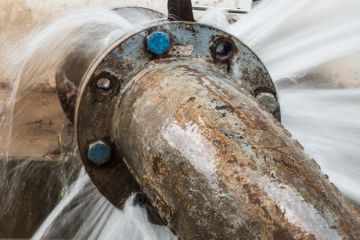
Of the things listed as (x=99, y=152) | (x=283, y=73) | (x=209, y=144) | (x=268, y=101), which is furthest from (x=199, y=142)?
(x=283, y=73)

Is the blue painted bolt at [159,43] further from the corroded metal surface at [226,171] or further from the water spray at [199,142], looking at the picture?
the corroded metal surface at [226,171]

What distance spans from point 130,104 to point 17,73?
1764mm

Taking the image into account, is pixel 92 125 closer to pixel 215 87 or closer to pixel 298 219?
pixel 215 87

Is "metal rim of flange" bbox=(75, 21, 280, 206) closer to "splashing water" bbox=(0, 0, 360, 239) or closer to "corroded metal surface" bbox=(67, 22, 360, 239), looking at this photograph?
"corroded metal surface" bbox=(67, 22, 360, 239)

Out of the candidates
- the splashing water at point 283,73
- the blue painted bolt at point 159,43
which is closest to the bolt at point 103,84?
the blue painted bolt at point 159,43

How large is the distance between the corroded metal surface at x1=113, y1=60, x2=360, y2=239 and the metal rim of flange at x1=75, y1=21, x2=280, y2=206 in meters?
0.25

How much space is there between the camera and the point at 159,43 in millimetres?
1391

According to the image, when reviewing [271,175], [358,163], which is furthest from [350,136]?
[271,175]

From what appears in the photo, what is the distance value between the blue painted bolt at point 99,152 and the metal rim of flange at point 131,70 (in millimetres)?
14

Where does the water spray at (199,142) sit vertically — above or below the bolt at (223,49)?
below

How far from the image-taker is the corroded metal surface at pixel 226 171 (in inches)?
29.5

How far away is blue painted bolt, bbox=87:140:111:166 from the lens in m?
1.47

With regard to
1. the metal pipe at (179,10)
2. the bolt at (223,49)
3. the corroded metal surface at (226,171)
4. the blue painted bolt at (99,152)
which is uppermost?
the metal pipe at (179,10)

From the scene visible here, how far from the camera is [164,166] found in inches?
38.0
